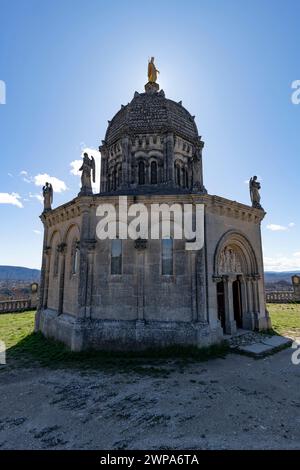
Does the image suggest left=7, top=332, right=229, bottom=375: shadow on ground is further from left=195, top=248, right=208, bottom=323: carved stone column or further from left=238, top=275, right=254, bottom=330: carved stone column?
left=238, top=275, right=254, bottom=330: carved stone column

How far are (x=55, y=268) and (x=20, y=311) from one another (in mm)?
11817

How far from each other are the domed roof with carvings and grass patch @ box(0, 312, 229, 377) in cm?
1294

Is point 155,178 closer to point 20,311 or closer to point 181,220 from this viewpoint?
point 181,220

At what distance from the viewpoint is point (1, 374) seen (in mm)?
9414

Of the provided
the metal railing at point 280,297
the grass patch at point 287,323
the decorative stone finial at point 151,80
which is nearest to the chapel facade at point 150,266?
the grass patch at point 287,323

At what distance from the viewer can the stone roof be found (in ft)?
55.1

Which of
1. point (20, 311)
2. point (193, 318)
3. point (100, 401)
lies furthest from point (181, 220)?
point (20, 311)

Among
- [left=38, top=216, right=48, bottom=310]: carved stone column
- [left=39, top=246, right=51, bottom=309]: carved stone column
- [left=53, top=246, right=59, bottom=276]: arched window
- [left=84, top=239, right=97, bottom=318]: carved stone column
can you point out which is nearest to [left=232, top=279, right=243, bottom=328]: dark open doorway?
[left=84, top=239, right=97, bottom=318]: carved stone column

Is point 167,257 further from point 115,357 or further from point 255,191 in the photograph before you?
point 255,191

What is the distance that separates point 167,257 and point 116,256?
8.12 feet

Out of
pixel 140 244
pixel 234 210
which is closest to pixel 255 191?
pixel 234 210

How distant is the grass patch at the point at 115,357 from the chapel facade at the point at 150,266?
0.36m

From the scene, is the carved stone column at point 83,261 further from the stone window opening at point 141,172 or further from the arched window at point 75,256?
the stone window opening at point 141,172

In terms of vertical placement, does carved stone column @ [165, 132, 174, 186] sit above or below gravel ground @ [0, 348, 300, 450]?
above
